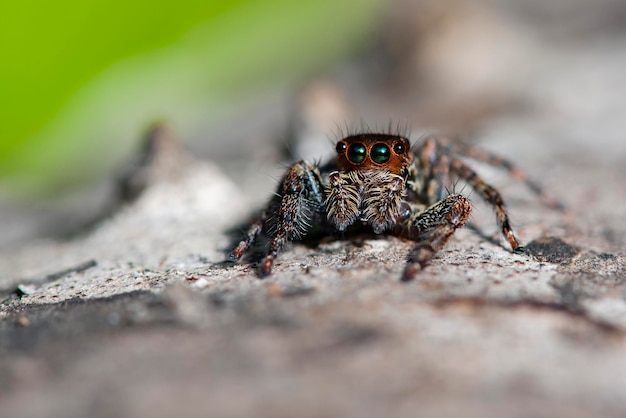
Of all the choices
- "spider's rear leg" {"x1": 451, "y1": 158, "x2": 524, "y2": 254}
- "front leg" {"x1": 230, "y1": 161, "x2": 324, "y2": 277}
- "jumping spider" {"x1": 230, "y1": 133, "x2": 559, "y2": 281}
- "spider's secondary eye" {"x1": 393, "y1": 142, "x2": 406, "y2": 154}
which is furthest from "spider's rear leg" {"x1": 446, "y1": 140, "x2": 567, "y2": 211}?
"front leg" {"x1": 230, "y1": 161, "x2": 324, "y2": 277}

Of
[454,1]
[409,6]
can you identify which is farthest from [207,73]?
[454,1]

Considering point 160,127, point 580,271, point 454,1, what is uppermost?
point 454,1

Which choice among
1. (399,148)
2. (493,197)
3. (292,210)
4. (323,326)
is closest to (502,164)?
(493,197)

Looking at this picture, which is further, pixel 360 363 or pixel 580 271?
pixel 580 271

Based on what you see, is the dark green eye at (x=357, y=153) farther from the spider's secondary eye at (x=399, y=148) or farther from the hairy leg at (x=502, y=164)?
the hairy leg at (x=502, y=164)

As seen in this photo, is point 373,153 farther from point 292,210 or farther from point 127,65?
point 127,65

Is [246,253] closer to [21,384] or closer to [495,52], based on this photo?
[21,384]

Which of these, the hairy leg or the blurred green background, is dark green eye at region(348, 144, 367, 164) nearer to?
the hairy leg
